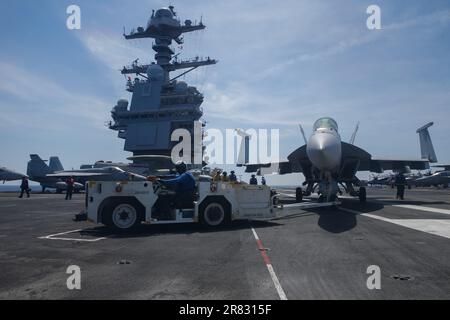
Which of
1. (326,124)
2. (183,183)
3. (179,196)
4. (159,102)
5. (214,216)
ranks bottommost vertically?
(214,216)

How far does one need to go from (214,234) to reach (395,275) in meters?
5.45

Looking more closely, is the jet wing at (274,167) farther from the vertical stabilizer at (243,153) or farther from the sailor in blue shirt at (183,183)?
the sailor in blue shirt at (183,183)

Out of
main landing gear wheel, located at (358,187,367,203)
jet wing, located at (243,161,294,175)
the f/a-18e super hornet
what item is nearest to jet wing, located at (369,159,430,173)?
the f/a-18e super hornet

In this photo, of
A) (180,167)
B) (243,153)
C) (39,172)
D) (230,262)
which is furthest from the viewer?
(39,172)

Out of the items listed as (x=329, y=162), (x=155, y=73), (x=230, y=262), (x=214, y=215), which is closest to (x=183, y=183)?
(x=214, y=215)

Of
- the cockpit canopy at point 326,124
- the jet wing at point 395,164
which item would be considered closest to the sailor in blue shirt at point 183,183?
the cockpit canopy at point 326,124

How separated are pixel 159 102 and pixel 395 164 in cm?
4090

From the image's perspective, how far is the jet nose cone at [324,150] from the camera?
13.8 m

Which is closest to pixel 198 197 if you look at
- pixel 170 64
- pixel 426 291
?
pixel 426 291

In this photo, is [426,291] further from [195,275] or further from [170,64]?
[170,64]

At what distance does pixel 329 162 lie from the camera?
1420 cm

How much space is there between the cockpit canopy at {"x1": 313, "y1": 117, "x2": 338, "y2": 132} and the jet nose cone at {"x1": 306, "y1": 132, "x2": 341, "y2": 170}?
9.65ft

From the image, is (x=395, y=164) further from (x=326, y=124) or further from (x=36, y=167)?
(x=36, y=167)
